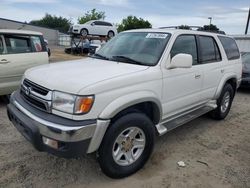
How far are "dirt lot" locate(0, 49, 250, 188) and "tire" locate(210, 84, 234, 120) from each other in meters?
0.78

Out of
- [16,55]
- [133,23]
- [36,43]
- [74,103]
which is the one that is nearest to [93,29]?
[36,43]

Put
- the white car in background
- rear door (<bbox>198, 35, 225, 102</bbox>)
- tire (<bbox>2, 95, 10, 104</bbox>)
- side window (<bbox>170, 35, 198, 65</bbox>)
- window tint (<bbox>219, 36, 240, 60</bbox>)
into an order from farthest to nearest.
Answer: the white car in background < tire (<bbox>2, 95, 10, 104</bbox>) < window tint (<bbox>219, 36, 240, 60</bbox>) < rear door (<bbox>198, 35, 225, 102</bbox>) < side window (<bbox>170, 35, 198, 65</bbox>)

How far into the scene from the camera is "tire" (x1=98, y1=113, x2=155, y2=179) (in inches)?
113

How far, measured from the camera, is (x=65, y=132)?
8.31 feet

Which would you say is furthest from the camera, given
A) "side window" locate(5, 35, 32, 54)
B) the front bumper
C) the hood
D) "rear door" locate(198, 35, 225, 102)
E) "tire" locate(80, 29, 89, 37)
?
"tire" locate(80, 29, 89, 37)

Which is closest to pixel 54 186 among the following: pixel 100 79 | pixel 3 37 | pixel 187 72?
pixel 100 79

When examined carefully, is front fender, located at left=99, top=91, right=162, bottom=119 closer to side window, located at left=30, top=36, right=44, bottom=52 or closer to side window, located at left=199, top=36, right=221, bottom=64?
side window, located at left=199, top=36, right=221, bottom=64

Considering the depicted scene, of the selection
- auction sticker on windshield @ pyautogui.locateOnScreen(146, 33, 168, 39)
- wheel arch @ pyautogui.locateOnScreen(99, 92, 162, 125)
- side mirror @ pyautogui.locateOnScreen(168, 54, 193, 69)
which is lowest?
wheel arch @ pyautogui.locateOnScreen(99, 92, 162, 125)

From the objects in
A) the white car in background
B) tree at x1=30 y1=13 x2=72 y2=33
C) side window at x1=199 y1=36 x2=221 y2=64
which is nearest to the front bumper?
side window at x1=199 y1=36 x2=221 y2=64

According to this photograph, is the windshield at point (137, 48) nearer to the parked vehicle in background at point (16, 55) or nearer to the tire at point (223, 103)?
the tire at point (223, 103)

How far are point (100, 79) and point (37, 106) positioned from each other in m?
0.82

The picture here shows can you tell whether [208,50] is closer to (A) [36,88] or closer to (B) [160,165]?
(B) [160,165]

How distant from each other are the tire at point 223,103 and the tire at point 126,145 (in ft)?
8.42

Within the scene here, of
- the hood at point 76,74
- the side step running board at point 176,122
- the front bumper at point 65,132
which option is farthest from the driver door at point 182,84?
the front bumper at point 65,132
